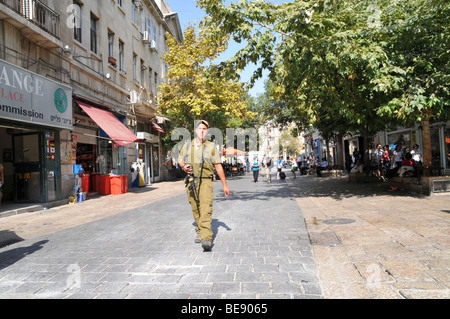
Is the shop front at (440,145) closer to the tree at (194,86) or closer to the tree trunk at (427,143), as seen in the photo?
the tree trunk at (427,143)

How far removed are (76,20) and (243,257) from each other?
496 inches

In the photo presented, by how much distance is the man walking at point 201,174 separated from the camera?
4.41 meters

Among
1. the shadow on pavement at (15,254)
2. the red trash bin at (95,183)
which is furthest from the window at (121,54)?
the shadow on pavement at (15,254)

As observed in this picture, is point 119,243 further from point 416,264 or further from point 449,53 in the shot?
point 449,53

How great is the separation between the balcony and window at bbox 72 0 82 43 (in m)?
1.38

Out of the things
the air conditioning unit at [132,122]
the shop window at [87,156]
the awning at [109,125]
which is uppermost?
the air conditioning unit at [132,122]

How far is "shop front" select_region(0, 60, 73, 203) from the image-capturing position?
30.4ft

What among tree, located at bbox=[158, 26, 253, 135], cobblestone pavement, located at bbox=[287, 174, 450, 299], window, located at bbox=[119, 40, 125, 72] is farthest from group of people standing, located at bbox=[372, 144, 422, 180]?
window, located at bbox=[119, 40, 125, 72]

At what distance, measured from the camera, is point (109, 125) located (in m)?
12.9

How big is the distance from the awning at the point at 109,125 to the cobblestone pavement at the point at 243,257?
220 inches

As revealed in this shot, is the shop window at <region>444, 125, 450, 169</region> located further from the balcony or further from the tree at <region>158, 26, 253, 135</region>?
the balcony

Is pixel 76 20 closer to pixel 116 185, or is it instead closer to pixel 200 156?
pixel 116 185

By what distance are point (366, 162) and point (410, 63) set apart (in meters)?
7.29
